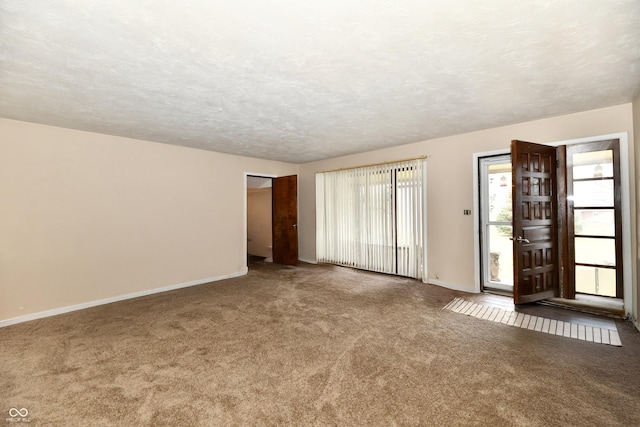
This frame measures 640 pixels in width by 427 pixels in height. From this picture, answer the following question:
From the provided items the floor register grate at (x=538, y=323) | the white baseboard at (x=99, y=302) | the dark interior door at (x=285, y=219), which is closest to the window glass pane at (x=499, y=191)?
the floor register grate at (x=538, y=323)

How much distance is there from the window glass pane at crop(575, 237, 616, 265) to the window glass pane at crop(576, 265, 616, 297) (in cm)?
10

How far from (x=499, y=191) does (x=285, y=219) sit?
4219 millimetres

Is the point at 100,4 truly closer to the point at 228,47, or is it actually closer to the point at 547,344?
the point at 228,47

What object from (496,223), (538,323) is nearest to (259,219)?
(496,223)

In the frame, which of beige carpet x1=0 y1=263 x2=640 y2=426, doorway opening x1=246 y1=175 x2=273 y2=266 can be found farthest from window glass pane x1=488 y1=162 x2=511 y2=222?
doorway opening x1=246 y1=175 x2=273 y2=266

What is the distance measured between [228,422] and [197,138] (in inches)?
150

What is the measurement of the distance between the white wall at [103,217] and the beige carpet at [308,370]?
1.92 feet

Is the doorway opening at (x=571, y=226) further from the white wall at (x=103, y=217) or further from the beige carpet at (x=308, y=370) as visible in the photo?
the white wall at (x=103, y=217)

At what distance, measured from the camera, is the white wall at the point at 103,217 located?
3.24 m

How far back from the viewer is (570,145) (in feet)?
11.1

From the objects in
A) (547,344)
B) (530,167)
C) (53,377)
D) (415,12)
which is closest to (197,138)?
(53,377)

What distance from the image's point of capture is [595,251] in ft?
10.9

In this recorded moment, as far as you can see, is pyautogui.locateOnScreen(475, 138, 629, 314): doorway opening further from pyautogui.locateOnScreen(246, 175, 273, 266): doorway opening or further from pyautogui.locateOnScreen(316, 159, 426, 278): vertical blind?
pyautogui.locateOnScreen(246, 175, 273, 266): doorway opening

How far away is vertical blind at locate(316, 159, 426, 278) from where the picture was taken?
4691mm
